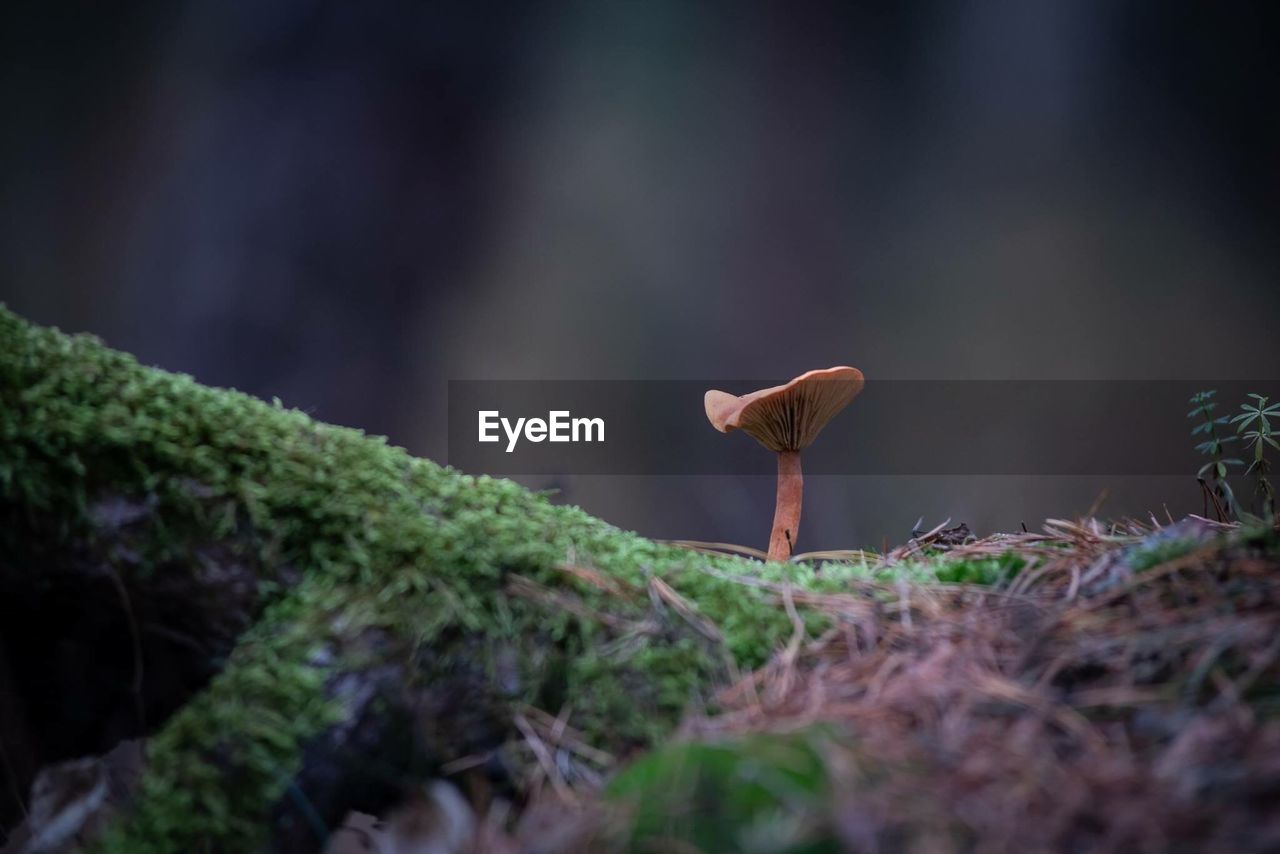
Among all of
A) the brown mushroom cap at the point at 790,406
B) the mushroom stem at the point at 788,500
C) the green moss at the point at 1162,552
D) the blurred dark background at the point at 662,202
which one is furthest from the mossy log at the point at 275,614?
the blurred dark background at the point at 662,202

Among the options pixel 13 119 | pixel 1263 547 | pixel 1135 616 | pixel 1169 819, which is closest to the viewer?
pixel 1169 819

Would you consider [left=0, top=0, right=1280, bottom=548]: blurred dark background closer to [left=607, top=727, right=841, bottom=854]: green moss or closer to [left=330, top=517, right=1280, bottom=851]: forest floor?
[left=330, top=517, right=1280, bottom=851]: forest floor

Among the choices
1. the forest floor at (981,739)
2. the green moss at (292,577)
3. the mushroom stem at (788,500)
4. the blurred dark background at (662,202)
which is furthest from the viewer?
the blurred dark background at (662,202)

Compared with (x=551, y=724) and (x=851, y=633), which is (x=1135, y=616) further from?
(x=551, y=724)

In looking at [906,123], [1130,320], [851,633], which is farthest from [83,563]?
[1130,320]

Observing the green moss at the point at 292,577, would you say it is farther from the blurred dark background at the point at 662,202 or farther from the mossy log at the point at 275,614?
the blurred dark background at the point at 662,202

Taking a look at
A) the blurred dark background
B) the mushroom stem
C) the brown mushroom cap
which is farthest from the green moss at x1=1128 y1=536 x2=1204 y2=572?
the blurred dark background

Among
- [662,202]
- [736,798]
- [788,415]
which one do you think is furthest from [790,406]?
[736,798]
